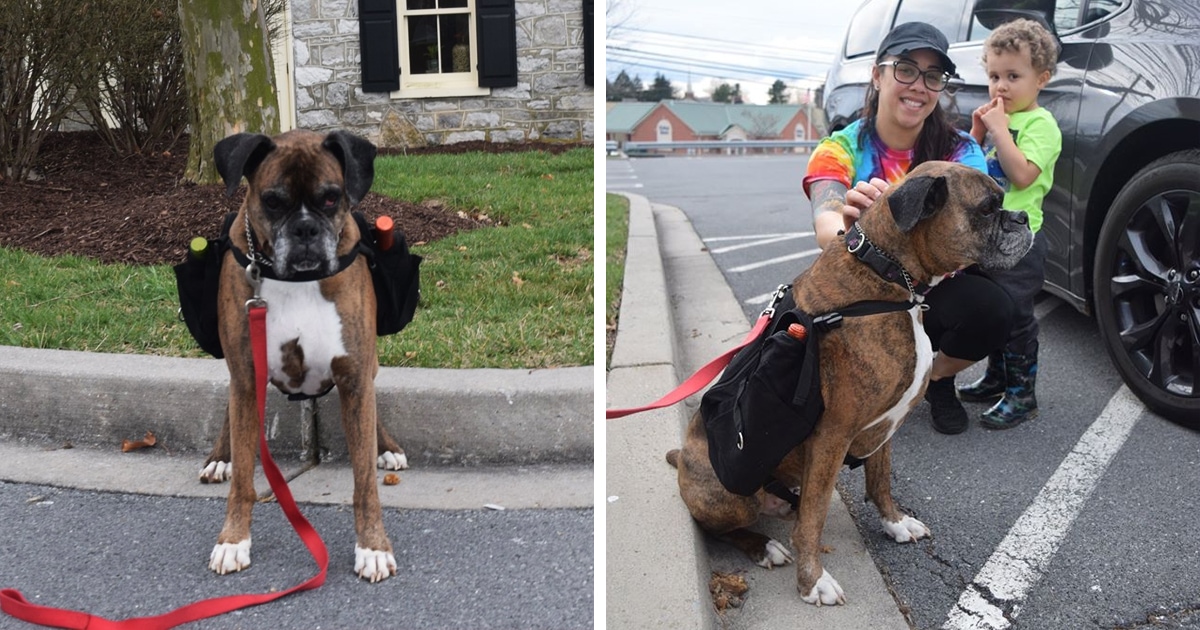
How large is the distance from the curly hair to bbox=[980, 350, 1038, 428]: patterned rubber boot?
0.90 metres

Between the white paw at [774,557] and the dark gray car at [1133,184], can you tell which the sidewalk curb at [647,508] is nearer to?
the white paw at [774,557]

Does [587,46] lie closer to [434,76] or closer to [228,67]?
[434,76]

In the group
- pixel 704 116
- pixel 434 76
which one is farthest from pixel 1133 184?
pixel 704 116

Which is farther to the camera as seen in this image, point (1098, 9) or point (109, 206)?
point (109, 206)

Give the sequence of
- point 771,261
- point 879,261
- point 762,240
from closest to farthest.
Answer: point 879,261 < point 771,261 < point 762,240

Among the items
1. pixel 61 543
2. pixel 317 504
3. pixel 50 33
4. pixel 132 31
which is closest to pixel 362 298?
pixel 317 504

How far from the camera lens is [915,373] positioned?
86.6 inches

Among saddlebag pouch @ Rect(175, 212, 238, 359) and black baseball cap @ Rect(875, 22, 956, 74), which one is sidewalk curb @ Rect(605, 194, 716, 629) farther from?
black baseball cap @ Rect(875, 22, 956, 74)

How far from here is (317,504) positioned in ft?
9.05

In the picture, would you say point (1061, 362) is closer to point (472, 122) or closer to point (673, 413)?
point (673, 413)

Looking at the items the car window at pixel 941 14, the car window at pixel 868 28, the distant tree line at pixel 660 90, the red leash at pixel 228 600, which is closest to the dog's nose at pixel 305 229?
the red leash at pixel 228 600

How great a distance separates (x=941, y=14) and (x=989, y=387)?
1.80 metres

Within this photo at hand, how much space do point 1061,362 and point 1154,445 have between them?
0.86m

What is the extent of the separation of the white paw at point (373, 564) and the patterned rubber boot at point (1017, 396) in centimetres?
194
